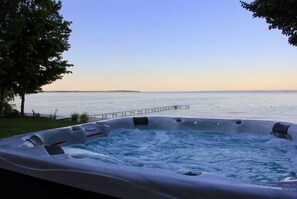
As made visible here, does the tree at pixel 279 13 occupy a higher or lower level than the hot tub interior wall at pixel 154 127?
higher

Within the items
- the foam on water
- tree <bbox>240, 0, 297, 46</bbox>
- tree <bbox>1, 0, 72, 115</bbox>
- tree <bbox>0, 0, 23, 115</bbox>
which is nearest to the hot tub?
the foam on water

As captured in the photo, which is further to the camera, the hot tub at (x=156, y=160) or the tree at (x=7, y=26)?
the tree at (x=7, y=26)

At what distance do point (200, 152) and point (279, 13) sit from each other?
2.51m

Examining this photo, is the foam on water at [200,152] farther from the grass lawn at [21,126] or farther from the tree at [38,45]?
the tree at [38,45]

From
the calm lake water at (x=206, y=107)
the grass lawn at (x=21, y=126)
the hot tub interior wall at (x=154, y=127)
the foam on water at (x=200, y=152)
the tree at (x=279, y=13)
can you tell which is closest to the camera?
the foam on water at (x=200, y=152)

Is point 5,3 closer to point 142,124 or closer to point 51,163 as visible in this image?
point 142,124

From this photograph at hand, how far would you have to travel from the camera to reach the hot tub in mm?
2178

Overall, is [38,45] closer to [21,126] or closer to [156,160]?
[21,126]

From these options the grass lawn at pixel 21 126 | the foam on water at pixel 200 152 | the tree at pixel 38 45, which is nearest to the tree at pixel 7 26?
the tree at pixel 38 45

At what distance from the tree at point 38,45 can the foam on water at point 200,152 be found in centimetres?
573

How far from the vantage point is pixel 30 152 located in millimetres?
3168

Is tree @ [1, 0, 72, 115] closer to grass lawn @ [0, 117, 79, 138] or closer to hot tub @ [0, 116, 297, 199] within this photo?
grass lawn @ [0, 117, 79, 138]

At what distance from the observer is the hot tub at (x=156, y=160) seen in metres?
2.18

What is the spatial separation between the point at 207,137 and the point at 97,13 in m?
9.53
